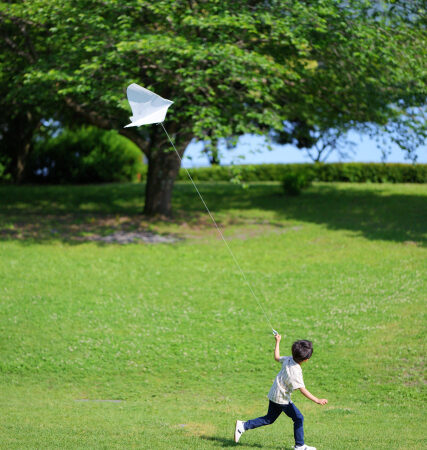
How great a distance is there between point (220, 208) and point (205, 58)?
8.20 metres

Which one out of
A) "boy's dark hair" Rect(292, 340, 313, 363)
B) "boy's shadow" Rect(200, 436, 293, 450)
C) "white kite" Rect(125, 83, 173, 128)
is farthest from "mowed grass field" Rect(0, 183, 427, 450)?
"white kite" Rect(125, 83, 173, 128)

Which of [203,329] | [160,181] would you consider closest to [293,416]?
[203,329]

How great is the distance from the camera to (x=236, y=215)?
71.9ft

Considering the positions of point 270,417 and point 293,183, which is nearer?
point 270,417

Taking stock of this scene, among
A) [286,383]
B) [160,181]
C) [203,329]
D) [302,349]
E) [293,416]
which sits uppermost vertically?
[302,349]

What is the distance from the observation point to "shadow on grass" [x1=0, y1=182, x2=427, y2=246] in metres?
19.0

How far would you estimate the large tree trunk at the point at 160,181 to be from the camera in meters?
20.2

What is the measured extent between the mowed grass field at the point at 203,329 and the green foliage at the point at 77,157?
9698mm

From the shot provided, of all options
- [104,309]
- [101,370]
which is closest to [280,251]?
[104,309]

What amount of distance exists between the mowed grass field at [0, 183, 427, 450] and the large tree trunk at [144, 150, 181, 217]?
657mm

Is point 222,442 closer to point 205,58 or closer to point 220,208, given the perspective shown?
point 205,58

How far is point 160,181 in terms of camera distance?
2031cm

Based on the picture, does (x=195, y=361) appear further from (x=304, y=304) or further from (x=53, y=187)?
(x=53, y=187)

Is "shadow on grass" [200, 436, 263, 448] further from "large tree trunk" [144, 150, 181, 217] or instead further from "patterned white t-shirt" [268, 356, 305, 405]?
"large tree trunk" [144, 150, 181, 217]
